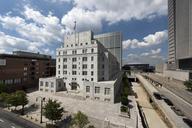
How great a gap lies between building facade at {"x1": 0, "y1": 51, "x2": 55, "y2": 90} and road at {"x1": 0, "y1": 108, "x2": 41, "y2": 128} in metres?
27.0

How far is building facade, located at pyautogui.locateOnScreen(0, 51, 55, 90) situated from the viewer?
63.8 meters

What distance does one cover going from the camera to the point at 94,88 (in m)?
52.1

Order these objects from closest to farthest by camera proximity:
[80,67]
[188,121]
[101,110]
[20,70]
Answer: [188,121] < [101,110] < [80,67] < [20,70]

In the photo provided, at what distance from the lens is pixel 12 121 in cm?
3706

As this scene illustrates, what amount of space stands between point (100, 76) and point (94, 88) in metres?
11.2

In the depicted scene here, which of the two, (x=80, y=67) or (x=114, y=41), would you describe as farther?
(x=114, y=41)

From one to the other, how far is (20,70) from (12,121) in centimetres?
4102

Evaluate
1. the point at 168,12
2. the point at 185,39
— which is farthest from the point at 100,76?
the point at 168,12

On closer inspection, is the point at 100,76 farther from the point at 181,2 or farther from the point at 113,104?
the point at 181,2

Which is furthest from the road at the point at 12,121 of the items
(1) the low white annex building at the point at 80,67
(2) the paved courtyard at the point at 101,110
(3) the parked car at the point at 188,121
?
(3) the parked car at the point at 188,121

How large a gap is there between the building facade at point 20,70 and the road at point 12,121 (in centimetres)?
2703

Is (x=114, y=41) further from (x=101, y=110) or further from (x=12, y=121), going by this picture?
(x=12, y=121)

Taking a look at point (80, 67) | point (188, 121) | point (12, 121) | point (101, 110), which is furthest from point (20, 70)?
point (188, 121)

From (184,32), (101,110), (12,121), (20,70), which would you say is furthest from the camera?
(184,32)
